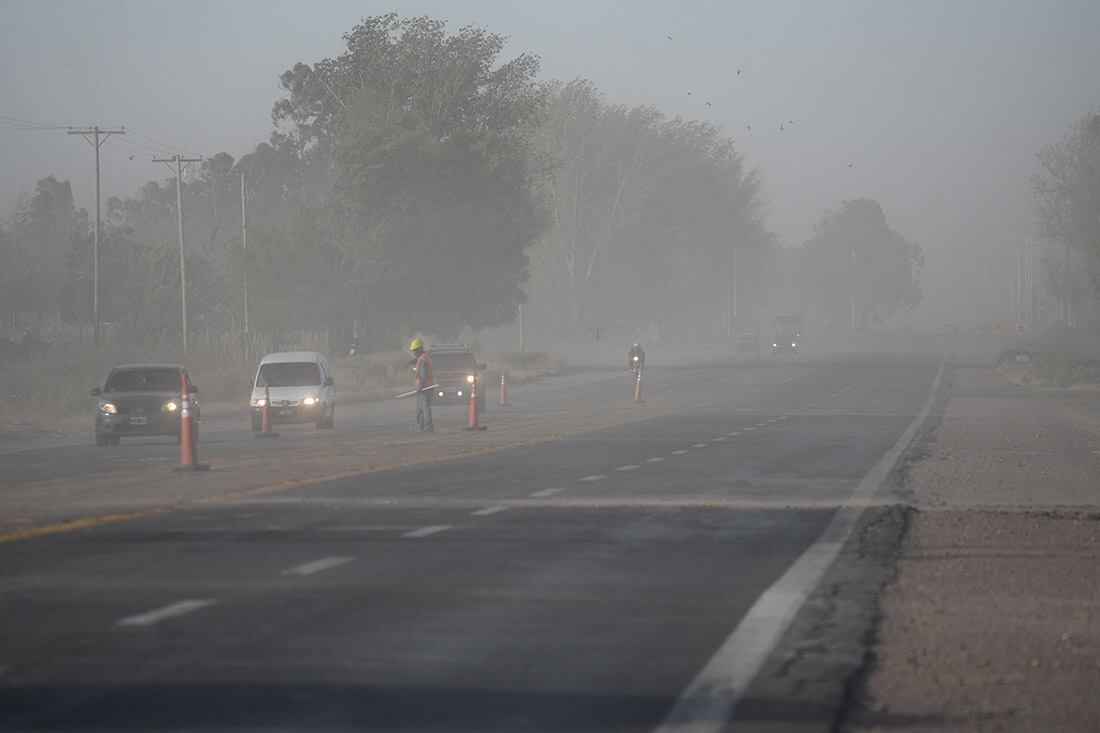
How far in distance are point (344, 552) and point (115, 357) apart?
44.4 meters

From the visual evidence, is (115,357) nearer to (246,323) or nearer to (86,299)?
(246,323)

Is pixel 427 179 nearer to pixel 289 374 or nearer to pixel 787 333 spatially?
pixel 289 374

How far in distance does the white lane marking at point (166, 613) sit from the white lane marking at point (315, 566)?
124cm

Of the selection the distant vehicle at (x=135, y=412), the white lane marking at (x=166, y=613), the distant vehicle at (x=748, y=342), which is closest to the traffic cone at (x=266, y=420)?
the distant vehicle at (x=135, y=412)

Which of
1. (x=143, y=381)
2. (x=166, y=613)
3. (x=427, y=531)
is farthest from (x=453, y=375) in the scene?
(x=166, y=613)

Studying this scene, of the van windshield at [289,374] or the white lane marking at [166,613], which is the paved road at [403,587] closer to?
the white lane marking at [166,613]

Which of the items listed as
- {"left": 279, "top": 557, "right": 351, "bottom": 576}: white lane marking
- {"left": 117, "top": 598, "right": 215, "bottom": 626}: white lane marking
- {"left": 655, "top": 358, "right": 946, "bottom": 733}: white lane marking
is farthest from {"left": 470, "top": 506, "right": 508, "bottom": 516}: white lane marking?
{"left": 117, "top": 598, "right": 215, "bottom": 626}: white lane marking

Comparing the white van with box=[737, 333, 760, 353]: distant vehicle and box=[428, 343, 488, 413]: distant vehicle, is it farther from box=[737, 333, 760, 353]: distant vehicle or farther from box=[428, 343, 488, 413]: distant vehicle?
box=[737, 333, 760, 353]: distant vehicle

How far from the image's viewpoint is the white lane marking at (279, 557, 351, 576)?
10609 mm

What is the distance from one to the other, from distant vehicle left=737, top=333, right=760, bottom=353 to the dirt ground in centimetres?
9093

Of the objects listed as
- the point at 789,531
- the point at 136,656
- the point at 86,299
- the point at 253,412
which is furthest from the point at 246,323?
the point at 136,656

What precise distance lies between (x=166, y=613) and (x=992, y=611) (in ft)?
16.2

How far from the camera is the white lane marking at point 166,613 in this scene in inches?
339

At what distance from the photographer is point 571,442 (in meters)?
27.2
